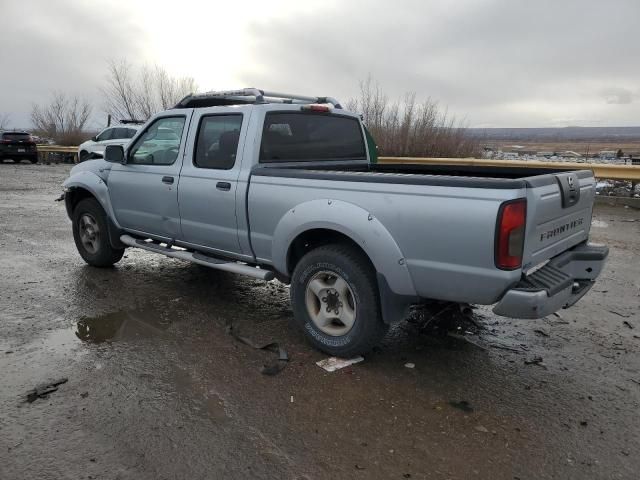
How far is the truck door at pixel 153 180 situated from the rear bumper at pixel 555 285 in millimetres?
3299

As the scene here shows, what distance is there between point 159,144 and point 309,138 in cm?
166

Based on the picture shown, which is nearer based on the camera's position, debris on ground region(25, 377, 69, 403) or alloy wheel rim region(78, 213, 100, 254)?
debris on ground region(25, 377, 69, 403)

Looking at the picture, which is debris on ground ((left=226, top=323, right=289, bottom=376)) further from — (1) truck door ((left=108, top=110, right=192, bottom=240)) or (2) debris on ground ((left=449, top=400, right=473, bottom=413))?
(1) truck door ((left=108, top=110, right=192, bottom=240))

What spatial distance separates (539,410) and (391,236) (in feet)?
4.69

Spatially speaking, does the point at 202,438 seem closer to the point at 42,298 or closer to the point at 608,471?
the point at 608,471

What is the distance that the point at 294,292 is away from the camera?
4.08 meters

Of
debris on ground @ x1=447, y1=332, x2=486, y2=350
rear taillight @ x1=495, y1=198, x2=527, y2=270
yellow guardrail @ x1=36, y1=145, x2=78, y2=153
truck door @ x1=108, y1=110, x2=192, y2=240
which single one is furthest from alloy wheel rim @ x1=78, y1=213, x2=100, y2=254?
yellow guardrail @ x1=36, y1=145, x2=78, y2=153

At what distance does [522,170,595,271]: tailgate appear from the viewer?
3.14m

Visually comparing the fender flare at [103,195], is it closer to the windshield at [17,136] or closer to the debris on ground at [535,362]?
the debris on ground at [535,362]

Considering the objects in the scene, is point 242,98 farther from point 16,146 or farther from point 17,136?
point 17,136

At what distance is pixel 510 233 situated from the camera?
3.00 metres

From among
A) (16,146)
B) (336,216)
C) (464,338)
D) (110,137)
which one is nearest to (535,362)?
(464,338)

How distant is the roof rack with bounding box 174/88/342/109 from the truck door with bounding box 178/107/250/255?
24 centimetres

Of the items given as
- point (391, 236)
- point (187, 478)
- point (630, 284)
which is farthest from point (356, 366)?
point (630, 284)
